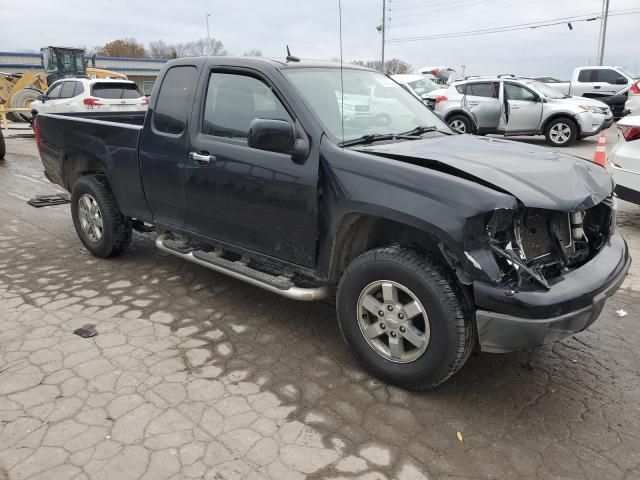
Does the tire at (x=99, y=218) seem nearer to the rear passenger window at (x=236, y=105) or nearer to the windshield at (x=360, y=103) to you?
the rear passenger window at (x=236, y=105)

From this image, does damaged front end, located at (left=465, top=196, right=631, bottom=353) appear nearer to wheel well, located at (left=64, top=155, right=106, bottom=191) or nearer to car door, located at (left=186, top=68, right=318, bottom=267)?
car door, located at (left=186, top=68, right=318, bottom=267)

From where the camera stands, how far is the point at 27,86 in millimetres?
21938

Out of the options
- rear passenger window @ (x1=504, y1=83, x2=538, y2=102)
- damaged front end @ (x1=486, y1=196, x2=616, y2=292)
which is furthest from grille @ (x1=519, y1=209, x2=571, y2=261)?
rear passenger window @ (x1=504, y1=83, x2=538, y2=102)

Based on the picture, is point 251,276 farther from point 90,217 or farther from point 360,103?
point 90,217

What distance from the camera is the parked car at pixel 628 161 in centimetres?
592

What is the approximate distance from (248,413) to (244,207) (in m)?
1.43

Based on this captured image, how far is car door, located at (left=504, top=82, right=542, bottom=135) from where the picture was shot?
13992 millimetres

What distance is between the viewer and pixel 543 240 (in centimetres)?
294

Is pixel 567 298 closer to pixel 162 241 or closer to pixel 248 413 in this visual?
pixel 248 413

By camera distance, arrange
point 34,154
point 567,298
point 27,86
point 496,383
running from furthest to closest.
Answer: point 27,86, point 34,154, point 496,383, point 567,298

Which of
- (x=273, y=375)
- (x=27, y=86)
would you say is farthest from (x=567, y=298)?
(x=27, y=86)

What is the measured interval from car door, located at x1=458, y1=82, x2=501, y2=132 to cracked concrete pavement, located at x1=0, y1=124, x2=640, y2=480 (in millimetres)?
10687

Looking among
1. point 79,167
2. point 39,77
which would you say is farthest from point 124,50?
point 79,167

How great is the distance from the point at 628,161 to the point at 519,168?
12.3 ft
